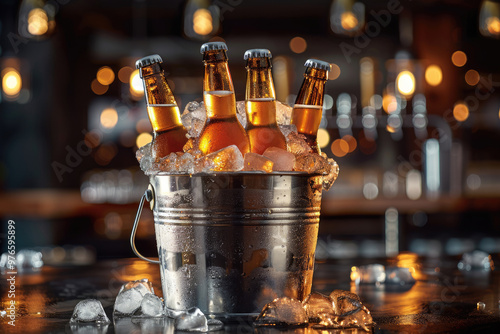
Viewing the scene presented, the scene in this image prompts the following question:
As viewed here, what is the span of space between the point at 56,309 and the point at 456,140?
526 centimetres

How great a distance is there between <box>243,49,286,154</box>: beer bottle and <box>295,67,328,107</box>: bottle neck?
0.06 m

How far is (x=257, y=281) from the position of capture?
33.7 inches

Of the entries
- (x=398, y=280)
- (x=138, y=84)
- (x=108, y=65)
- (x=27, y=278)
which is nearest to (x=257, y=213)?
(x=398, y=280)

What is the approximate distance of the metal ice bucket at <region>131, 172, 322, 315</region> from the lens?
0.85 metres

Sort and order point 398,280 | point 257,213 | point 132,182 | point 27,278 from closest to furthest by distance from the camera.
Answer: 1. point 257,213
2. point 398,280
3. point 27,278
4. point 132,182

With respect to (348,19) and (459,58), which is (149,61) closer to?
(348,19)

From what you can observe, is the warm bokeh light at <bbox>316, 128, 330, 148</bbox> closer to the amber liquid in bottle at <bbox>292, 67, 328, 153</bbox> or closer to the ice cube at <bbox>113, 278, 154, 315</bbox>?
the amber liquid in bottle at <bbox>292, 67, 328, 153</bbox>

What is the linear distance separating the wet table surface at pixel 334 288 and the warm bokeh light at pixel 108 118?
452 cm

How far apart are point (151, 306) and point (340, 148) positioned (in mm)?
5371

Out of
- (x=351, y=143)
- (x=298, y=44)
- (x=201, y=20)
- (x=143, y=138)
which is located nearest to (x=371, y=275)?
(x=201, y=20)

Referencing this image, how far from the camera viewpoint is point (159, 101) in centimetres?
97

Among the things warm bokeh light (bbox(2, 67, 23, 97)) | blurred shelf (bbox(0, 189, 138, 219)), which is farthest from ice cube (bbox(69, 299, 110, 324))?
warm bokeh light (bbox(2, 67, 23, 97))

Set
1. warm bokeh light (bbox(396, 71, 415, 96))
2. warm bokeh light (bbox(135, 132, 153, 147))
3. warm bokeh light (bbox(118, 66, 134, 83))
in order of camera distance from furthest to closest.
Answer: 1. warm bokeh light (bbox(118, 66, 134, 83))
2. warm bokeh light (bbox(135, 132, 153, 147))
3. warm bokeh light (bbox(396, 71, 415, 96))

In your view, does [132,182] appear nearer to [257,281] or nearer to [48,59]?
[48,59]
